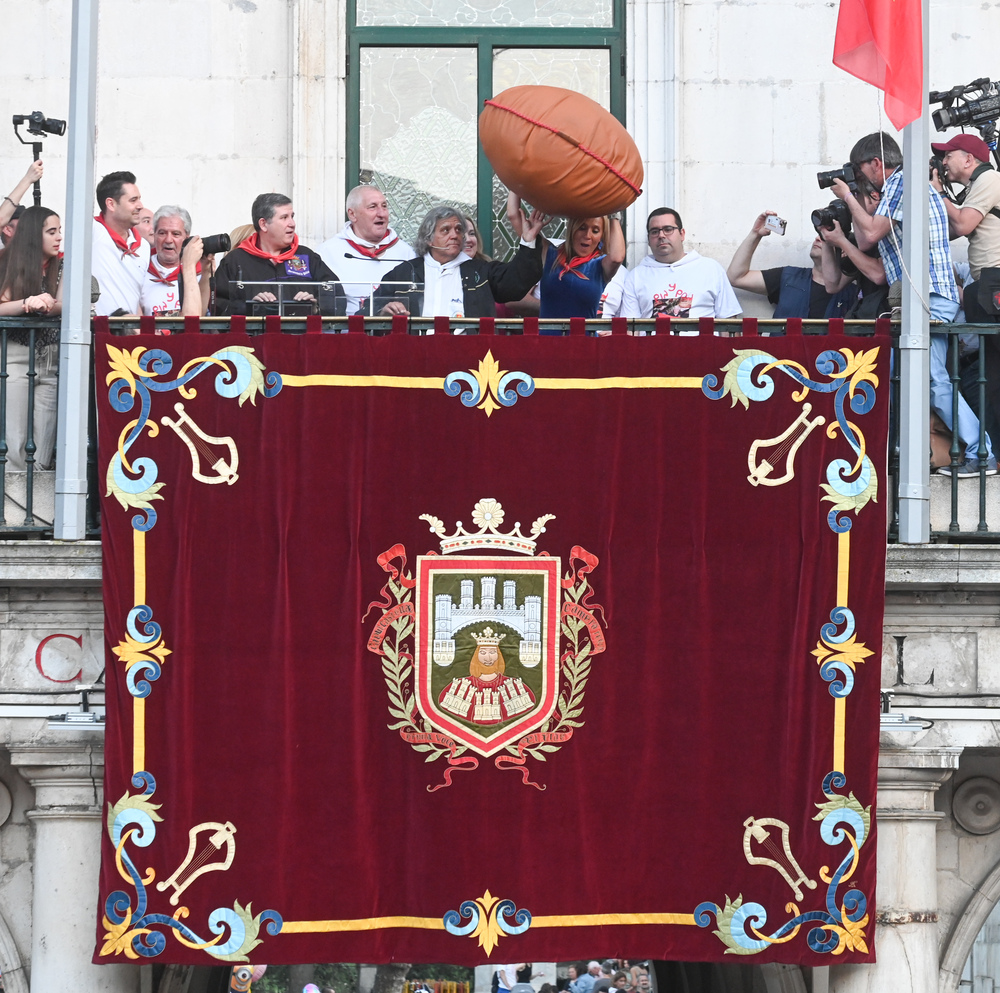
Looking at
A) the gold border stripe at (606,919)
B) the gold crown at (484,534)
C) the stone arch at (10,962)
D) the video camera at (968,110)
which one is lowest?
the stone arch at (10,962)

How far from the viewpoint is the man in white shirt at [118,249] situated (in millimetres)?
10898

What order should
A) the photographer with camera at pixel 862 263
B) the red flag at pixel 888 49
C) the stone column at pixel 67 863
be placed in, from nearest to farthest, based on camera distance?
1. the stone column at pixel 67 863
2. the red flag at pixel 888 49
3. the photographer with camera at pixel 862 263

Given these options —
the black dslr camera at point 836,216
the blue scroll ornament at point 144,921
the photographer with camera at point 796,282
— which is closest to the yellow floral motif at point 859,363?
the photographer with camera at point 796,282

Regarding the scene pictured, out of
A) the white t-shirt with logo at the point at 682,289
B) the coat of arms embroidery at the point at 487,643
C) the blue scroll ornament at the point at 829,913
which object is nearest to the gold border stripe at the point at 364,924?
the coat of arms embroidery at the point at 487,643

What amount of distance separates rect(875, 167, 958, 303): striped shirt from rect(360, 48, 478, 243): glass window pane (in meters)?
2.79

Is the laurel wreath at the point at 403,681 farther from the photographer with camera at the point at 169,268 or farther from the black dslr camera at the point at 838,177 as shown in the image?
the black dslr camera at the point at 838,177

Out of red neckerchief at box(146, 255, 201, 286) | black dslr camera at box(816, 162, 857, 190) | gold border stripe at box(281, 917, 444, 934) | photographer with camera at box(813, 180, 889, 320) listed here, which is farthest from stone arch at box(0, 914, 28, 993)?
black dslr camera at box(816, 162, 857, 190)

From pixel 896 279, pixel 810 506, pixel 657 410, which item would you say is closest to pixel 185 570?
pixel 657 410

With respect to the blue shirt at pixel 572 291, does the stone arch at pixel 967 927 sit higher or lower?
lower

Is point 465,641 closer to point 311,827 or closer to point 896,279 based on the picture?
point 311,827

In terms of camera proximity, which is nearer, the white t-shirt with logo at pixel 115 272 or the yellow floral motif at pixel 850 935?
the yellow floral motif at pixel 850 935

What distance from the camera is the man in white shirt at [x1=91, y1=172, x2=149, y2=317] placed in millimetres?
10898

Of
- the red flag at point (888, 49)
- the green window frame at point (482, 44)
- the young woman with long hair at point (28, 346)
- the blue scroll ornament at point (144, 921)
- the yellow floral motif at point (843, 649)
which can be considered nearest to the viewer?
the blue scroll ornament at point (144, 921)

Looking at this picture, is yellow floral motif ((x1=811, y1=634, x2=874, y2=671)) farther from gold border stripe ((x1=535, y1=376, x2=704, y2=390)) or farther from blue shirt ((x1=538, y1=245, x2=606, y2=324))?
blue shirt ((x1=538, y1=245, x2=606, y2=324))
